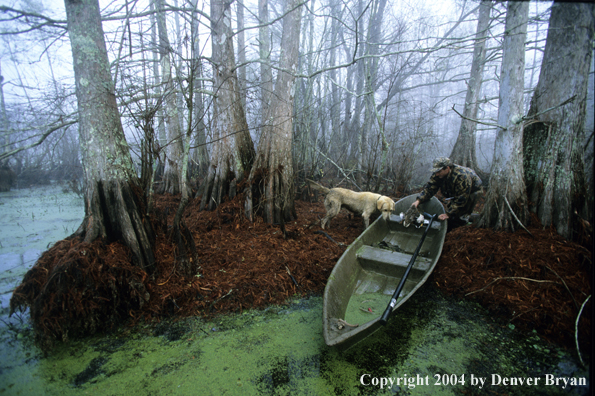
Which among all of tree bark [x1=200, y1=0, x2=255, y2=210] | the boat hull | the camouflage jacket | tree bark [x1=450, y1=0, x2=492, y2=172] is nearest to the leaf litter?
the boat hull

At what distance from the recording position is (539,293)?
3162 mm

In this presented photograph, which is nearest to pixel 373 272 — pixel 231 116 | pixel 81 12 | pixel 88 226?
pixel 88 226

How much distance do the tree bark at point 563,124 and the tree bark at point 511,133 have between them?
0.26 meters

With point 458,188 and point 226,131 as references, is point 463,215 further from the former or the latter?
point 226,131

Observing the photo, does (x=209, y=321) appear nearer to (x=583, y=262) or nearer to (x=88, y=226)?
(x=88, y=226)

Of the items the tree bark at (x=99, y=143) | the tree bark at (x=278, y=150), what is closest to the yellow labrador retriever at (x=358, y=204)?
the tree bark at (x=278, y=150)

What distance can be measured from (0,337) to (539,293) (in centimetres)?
594

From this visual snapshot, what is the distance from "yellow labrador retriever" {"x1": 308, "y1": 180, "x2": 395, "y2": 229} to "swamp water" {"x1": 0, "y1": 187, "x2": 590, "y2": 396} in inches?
93.9

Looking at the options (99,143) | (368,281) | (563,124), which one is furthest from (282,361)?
(563,124)

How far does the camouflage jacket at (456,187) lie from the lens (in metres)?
5.19

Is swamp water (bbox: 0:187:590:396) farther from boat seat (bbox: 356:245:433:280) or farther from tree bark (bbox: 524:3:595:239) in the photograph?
tree bark (bbox: 524:3:595:239)

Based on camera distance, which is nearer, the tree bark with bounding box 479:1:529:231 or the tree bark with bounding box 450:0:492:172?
the tree bark with bounding box 479:1:529:231

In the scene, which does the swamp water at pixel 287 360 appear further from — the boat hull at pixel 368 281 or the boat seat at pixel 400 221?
the boat seat at pixel 400 221

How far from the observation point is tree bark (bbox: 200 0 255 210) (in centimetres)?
583
